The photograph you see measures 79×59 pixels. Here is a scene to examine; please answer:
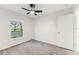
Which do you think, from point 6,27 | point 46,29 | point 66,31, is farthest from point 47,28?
point 6,27

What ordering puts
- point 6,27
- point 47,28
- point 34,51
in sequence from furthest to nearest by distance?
point 47,28 < point 6,27 < point 34,51

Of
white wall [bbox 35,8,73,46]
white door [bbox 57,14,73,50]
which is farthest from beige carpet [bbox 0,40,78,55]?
white wall [bbox 35,8,73,46]

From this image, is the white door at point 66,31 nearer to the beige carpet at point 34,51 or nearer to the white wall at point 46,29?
the beige carpet at point 34,51

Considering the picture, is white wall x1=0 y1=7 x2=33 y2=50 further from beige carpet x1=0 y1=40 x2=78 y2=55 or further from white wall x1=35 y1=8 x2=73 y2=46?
white wall x1=35 y1=8 x2=73 y2=46

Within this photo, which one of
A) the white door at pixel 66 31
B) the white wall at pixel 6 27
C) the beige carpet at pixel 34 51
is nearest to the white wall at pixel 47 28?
the white door at pixel 66 31

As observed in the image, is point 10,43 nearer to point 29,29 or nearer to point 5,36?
point 5,36

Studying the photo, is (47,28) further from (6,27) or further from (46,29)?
(6,27)

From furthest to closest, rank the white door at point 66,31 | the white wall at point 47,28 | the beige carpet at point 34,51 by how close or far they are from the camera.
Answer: the white wall at point 47,28, the white door at point 66,31, the beige carpet at point 34,51

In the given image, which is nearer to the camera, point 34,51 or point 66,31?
point 34,51

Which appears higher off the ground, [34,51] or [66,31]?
[66,31]

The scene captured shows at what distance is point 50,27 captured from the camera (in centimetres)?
367

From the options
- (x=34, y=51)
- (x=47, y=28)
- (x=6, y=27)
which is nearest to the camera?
(x=34, y=51)

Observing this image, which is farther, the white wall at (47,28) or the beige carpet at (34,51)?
the white wall at (47,28)
